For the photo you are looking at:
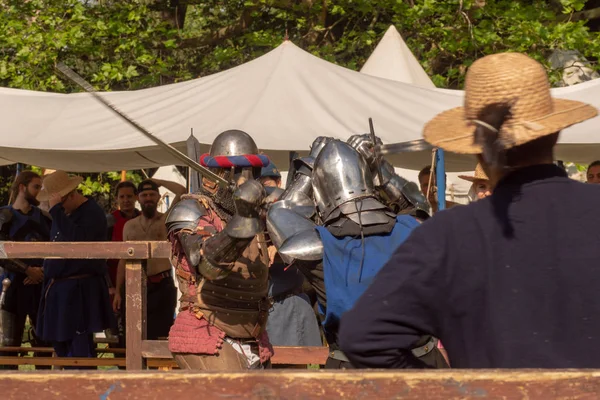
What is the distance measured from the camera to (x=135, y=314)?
4.83m

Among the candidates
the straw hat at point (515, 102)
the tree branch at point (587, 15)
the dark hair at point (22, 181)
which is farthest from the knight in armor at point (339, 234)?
the tree branch at point (587, 15)

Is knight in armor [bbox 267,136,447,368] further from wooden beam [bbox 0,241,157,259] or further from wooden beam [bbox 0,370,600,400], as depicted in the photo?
wooden beam [bbox 0,370,600,400]

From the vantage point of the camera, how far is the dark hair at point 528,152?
1870mm

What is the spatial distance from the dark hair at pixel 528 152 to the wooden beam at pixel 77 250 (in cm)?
319

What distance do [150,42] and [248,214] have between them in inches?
360

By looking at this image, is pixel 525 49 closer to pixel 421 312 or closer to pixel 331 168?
pixel 331 168

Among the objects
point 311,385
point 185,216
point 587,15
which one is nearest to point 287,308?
point 185,216

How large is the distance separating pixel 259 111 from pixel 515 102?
4443 mm

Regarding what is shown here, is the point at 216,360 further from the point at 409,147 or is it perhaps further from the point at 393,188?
the point at 409,147

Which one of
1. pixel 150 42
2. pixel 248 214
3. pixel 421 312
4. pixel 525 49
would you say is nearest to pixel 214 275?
pixel 248 214

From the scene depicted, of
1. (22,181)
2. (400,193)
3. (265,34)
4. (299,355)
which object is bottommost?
(299,355)

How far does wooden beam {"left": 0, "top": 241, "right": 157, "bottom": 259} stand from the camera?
15.9ft

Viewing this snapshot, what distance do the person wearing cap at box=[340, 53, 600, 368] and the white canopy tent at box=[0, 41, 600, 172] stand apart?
4076 millimetres

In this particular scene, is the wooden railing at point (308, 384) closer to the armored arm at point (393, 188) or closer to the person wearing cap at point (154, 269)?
the armored arm at point (393, 188)
